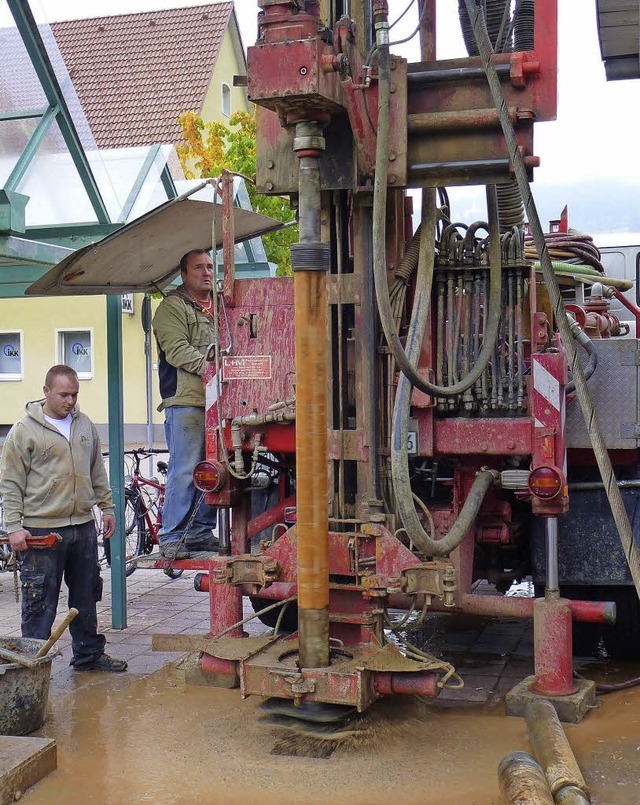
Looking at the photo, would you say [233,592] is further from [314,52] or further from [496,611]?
[314,52]

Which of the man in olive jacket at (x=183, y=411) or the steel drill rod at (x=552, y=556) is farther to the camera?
the man in olive jacket at (x=183, y=411)

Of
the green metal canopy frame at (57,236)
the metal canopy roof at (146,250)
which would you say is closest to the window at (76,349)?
the green metal canopy frame at (57,236)

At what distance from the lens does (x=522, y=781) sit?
391cm

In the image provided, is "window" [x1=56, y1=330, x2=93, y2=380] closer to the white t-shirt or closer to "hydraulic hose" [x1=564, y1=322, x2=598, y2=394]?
the white t-shirt

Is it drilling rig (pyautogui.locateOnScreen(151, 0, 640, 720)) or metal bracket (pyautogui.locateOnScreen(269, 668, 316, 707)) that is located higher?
drilling rig (pyautogui.locateOnScreen(151, 0, 640, 720))

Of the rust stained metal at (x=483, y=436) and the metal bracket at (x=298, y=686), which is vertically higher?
the rust stained metal at (x=483, y=436)

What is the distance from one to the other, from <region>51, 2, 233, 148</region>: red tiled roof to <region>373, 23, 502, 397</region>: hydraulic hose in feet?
66.9

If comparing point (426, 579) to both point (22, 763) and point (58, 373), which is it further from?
point (58, 373)

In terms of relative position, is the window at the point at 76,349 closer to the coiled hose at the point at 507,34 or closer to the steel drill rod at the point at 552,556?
the coiled hose at the point at 507,34

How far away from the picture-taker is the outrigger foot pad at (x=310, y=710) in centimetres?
479

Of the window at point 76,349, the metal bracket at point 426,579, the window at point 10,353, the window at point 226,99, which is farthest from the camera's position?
the window at point 226,99

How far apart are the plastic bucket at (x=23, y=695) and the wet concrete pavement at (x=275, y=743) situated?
4.7 inches

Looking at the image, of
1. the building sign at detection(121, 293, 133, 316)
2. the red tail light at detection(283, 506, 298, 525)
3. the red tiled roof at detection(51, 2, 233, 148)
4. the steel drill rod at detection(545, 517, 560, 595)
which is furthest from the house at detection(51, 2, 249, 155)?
the steel drill rod at detection(545, 517, 560, 595)

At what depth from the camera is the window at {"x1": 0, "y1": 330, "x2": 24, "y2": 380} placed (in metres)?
25.4
